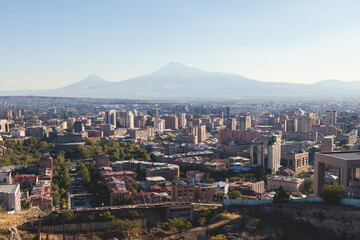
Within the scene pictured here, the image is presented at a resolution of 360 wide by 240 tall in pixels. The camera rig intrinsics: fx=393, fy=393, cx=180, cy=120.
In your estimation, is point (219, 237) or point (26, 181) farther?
point (26, 181)

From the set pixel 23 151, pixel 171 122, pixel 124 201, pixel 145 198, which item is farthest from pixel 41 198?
pixel 171 122

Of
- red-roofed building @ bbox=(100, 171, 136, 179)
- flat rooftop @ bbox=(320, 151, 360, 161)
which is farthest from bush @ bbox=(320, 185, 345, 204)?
red-roofed building @ bbox=(100, 171, 136, 179)

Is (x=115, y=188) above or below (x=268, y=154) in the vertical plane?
below

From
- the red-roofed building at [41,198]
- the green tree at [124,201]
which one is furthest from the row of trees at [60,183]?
the green tree at [124,201]

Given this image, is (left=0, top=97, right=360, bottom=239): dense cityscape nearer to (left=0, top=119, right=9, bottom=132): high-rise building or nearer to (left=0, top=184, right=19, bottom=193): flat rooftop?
(left=0, top=184, right=19, bottom=193): flat rooftop

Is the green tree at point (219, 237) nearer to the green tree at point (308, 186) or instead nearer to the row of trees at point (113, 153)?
the green tree at point (308, 186)

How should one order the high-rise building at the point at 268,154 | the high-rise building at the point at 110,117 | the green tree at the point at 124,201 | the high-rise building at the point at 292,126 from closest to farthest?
the green tree at the point at 124,201 < the high-rise building at the point at 268,154 < the high-rise building at the point at 292,126 < the high-rise building at the point at 110,117

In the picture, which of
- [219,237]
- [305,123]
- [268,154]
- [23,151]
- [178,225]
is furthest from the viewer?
[305,123]

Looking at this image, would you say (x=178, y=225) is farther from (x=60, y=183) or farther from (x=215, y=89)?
(x=215, y=89)

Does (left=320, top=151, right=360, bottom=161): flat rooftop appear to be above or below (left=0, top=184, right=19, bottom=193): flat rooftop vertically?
above

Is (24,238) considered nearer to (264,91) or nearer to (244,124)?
(244,124)
